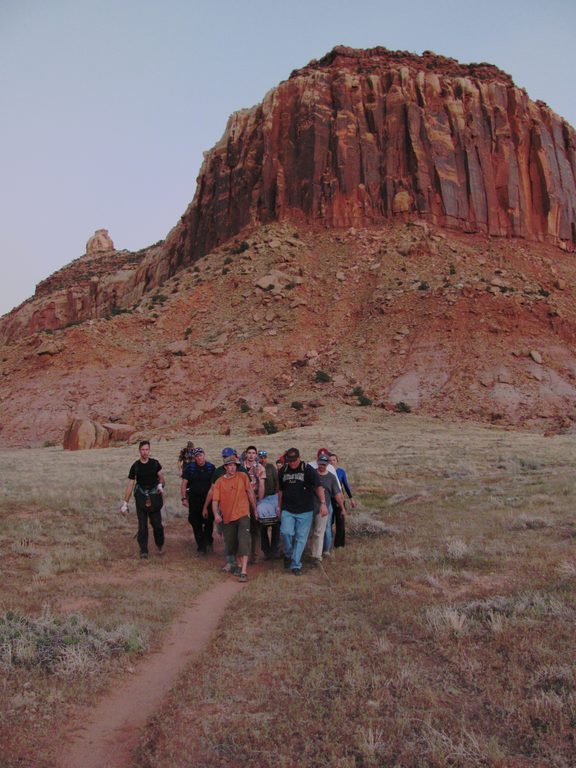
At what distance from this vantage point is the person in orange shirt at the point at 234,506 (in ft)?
29.3

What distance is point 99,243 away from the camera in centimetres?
11644

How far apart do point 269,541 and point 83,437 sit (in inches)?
1002

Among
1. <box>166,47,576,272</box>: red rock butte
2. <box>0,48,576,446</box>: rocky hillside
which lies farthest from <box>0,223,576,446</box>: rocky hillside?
<box>166,47,576,272</box>: red rock butte

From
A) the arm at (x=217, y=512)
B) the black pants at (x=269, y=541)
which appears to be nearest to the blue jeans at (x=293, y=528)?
the black pants at (x=269, y=541)

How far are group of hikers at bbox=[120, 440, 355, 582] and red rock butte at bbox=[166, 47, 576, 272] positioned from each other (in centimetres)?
4728

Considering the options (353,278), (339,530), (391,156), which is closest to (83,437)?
(339,530)

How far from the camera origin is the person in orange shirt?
894cm

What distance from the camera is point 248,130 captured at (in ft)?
195

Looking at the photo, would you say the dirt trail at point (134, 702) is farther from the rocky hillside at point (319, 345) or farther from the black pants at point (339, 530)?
the rocky hillside at point (319, 345)

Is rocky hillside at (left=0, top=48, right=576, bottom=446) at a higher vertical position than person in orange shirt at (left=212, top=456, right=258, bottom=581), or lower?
higher

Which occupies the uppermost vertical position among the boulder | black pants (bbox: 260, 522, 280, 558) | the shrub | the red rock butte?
the red rock butte

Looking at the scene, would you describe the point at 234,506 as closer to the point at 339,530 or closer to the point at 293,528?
the point at 293,528

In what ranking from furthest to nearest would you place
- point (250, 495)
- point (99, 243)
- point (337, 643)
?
point (99, 243) < point (250, 495) < point (337, 643)

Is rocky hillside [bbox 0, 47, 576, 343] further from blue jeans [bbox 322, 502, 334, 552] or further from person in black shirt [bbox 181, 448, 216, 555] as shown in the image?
blue jeans [bbox 322, 502, 334, 552]
